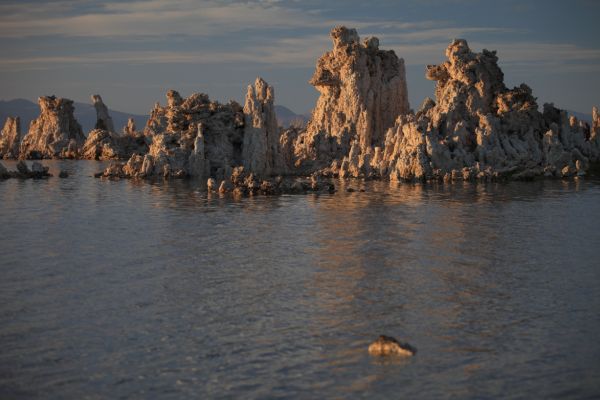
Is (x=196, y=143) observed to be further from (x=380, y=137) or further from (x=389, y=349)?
(x=389, y=349)

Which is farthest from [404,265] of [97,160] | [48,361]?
[97,160]

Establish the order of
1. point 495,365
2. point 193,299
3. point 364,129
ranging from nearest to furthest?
1. point 495,365
2. point 193,299
3. point 364,129

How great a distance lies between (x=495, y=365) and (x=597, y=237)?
25075 millimetres

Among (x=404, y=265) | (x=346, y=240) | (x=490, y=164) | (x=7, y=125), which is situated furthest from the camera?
(x=7, y=125)

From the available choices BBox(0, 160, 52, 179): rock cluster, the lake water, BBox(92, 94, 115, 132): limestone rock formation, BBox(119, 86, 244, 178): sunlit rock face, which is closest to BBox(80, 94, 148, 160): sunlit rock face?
BBox(92, 94, 115, 132): limestone rock formation

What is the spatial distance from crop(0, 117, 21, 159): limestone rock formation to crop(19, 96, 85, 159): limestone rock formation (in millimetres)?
2021

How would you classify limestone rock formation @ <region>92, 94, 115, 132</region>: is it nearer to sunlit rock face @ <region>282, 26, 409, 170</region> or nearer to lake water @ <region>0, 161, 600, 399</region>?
sunlit rock face @ <region>282, 26, 409, 170</region>

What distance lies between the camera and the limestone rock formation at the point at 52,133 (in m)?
134

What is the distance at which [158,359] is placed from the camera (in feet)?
82.2

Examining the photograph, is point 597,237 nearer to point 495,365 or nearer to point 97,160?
point 495,365

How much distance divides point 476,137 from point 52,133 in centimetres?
7989

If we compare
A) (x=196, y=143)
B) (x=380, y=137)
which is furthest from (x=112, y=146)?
(x=380, y=137)

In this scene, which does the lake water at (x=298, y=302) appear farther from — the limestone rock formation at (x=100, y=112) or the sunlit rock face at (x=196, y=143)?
the limestone rock formation at (x=100, y=112)

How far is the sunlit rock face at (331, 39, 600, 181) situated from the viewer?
81750 mm
